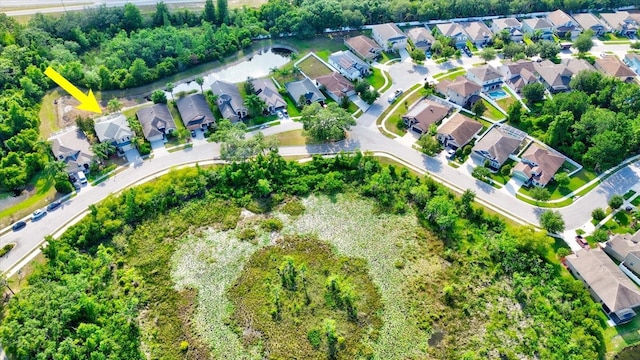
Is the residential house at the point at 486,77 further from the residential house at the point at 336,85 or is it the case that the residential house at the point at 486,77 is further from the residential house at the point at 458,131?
the residential house at the point at 336,85

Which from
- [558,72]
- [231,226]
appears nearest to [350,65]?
[558,72]

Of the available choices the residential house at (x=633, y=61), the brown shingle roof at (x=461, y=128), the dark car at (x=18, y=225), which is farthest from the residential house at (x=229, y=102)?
the residential house at (x=633, y=61)

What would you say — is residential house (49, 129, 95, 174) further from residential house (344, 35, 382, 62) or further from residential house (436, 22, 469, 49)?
residential house (436, 22, 469, 49)

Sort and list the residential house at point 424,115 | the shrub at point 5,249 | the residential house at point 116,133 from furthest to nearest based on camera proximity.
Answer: the residential house at point 424,115 → the residential house at point 116,133 → the shrub at point 5,249

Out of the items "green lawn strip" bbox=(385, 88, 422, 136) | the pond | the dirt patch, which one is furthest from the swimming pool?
the dirt patch

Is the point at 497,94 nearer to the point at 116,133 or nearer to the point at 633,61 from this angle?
the point at 633,61

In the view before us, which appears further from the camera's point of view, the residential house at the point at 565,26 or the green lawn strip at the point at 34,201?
the residential house at the point at 565,26

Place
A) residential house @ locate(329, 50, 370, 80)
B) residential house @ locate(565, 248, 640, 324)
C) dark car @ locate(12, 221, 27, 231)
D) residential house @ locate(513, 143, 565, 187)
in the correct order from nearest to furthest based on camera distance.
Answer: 1. residential house @ locate(565, 248, 640, 324)
2. dark car @ locate(12, 221, 27, 231)
3. residential house @ locate(513, 143, 565, 187)
4. residential house @ locate(329, 50, 370, 80)
